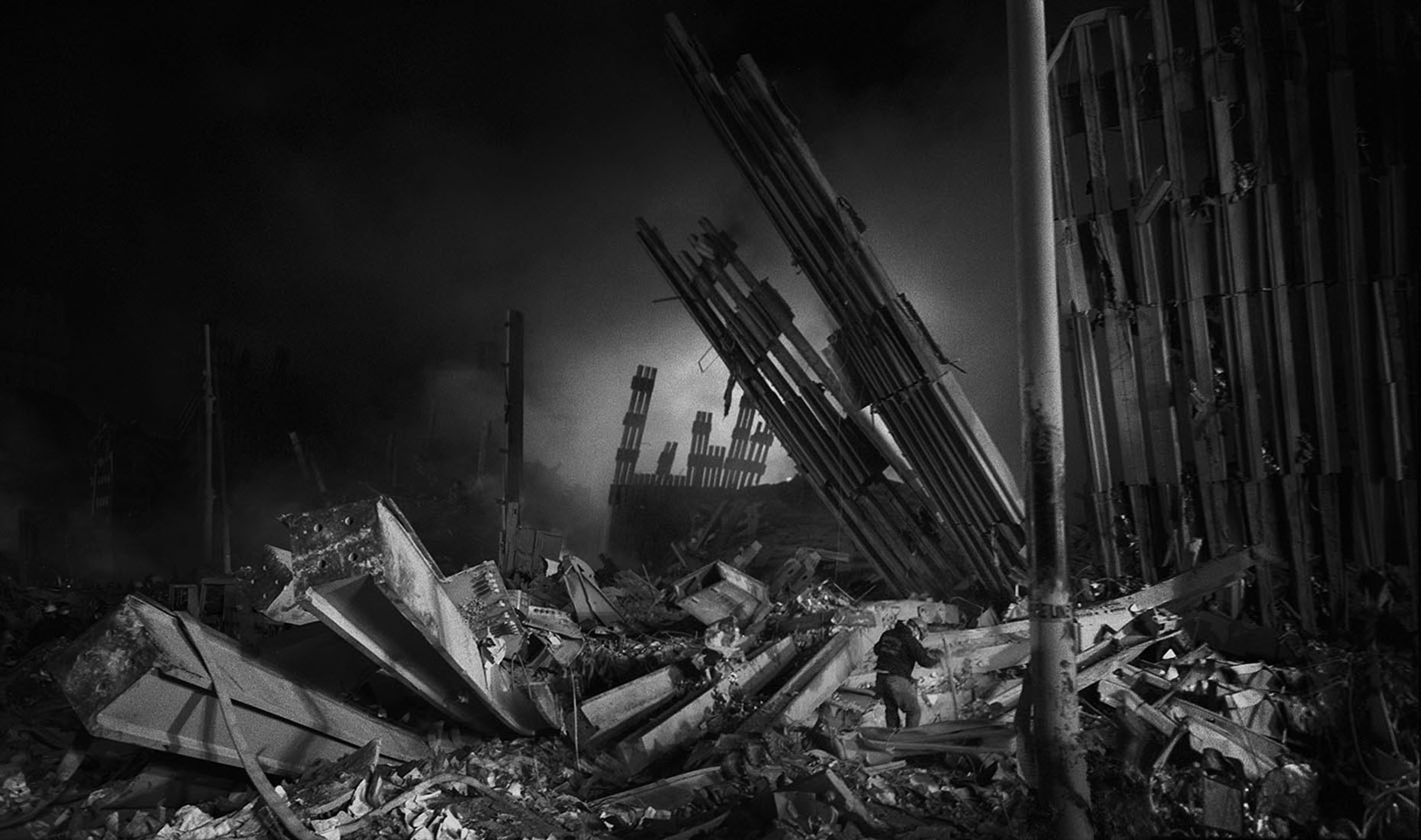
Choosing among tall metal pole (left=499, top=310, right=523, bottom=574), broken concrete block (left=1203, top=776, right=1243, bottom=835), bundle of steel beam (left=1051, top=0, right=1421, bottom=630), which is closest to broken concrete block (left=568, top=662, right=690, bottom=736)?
broken concrete block (left=1203, top=776, right=1243, bottom=835)

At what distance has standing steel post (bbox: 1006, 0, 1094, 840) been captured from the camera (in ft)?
14.7

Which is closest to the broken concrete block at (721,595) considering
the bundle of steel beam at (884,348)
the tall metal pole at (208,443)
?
the bundle of steel beam at (884,348)

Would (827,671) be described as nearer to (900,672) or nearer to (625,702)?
(900,672)

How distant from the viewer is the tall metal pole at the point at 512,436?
1189 cm

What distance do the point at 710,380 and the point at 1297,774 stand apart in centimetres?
1670

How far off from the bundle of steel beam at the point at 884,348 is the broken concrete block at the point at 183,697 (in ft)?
18.9

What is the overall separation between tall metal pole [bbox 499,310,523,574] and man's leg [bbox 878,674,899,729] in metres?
7.10

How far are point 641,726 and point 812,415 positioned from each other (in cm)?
464

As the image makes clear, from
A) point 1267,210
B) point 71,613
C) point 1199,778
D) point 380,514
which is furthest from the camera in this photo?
point 71,613

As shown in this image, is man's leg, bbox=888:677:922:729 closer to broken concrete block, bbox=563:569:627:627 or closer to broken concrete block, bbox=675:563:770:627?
broken concrete block, bbox=675:563:770:627

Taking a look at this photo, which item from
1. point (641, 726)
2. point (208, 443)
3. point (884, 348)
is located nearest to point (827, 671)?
point (641, 726)

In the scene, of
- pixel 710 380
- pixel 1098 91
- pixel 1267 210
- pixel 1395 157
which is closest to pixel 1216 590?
pixel 1267 210

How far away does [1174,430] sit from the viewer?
23.4 ft

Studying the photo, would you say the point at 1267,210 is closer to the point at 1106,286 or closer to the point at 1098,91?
the point at 1106,286
